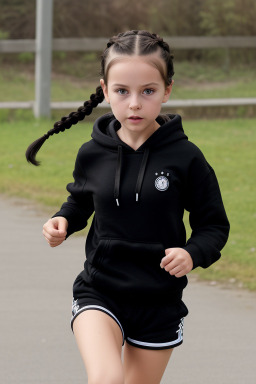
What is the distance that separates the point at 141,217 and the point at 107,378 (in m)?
0.57

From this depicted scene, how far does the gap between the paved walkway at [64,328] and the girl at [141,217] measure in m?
1.31

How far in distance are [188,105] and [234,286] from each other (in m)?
7.78

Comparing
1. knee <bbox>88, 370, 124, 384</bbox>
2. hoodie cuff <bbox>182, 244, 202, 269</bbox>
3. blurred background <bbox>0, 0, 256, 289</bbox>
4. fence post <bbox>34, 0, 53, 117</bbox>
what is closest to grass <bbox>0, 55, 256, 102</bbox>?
blurred background <bbox>0, 0, 256, 289</bbox>

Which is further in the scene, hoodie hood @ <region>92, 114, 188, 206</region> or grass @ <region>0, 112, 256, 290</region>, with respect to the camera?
grass @ <region>0, 112, 256, 290</region>

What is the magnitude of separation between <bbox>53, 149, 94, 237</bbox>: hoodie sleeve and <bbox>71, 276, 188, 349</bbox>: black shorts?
28 cm

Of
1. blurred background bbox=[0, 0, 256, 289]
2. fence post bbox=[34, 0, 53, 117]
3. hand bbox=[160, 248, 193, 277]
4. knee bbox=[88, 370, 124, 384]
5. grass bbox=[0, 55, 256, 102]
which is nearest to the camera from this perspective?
knee bbox=[88, 370, 124, 384]

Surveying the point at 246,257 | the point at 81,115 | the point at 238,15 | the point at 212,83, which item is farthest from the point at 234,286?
the point at 238,15

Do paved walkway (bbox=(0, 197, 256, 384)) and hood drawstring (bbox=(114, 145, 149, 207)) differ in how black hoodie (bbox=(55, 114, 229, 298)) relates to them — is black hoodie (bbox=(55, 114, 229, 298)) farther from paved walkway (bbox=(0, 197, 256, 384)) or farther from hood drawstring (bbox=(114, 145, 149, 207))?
paved walkway (bbox=(0, 197, 256, 384))

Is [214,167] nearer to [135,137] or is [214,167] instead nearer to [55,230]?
[135,137]

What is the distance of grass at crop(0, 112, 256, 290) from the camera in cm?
667

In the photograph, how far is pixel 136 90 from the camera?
3.38 metres

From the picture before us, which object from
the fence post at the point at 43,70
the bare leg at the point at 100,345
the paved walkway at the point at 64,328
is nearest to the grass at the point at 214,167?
the fence post at the point at 43,70

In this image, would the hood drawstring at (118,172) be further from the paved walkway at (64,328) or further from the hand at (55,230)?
the paved walkway at (64,328)

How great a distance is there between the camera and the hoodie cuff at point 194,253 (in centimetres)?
337
